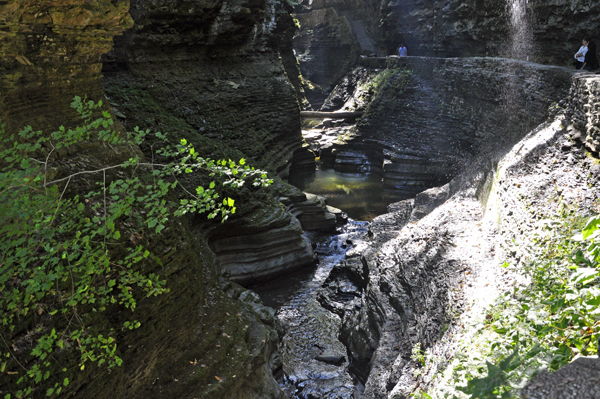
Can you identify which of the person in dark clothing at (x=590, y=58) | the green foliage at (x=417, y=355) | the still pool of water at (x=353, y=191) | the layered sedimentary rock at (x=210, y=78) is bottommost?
the still pool of water at (x=353, y=191)

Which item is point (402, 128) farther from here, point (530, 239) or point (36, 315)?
point (36, 315)

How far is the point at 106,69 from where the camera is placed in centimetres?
1309

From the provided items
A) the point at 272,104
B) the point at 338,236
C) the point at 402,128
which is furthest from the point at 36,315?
the point at 402,128

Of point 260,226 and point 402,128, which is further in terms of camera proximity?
point 402,128

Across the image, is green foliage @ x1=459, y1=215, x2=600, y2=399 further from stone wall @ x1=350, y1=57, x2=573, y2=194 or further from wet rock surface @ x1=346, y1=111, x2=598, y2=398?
stone wall @ x1=350, y1=57, x2=573, y2=194

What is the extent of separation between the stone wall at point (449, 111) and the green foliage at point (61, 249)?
11.0 m

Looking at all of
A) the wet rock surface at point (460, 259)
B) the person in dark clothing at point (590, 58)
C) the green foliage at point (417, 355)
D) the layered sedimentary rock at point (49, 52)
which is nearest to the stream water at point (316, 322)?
the wet rock surface at point (460, 259)

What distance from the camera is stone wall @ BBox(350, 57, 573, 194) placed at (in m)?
12.8

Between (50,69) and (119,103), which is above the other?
(50,69)

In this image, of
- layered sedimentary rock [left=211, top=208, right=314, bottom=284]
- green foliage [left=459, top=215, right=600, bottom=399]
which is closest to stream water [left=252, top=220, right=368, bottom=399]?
layered sedimentary rock [left=211, top=208, right=314, bottom=284]

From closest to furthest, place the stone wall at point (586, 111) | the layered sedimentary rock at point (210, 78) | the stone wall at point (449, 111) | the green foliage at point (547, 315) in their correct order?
the green foliage at point (547, 315), the stone wall at point (586, 111), the stone wall at point (449, 111), the layered sedimentary rock at point (210, 78)

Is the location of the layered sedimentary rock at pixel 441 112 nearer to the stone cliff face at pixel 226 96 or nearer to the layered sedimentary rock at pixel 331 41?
the stone cliff face at pixel 226 96

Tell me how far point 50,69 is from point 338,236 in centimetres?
1140

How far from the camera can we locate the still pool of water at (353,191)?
18.8 m
